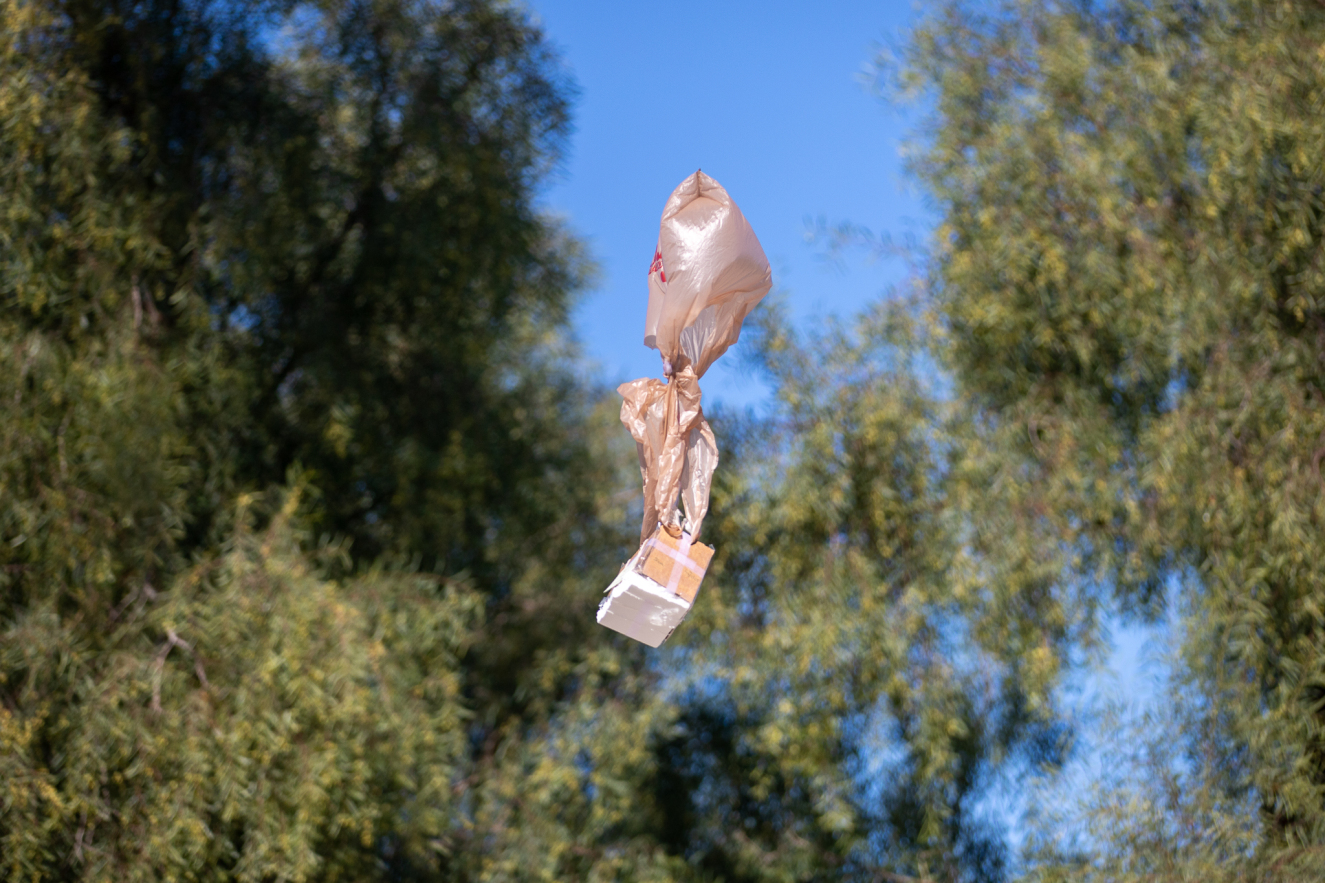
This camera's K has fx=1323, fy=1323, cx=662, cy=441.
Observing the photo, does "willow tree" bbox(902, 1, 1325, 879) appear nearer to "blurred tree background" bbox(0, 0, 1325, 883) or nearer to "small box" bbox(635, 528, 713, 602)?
"blurred tree background" bbox(0, 0, 1325, 883)

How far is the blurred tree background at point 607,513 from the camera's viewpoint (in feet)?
20.2

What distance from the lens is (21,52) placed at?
6957mm

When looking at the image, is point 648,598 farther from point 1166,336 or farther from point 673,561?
point 1166,336

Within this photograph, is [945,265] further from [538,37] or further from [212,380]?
[212,380]

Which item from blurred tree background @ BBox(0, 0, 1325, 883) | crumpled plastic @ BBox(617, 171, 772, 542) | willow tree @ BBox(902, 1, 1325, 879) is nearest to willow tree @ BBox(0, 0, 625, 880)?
blurred tree background @ BBox(0, 0, 1325, 883)

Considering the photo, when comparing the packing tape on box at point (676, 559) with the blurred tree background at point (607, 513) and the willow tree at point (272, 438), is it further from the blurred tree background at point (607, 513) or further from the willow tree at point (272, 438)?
the willow tree at point (272, 438)

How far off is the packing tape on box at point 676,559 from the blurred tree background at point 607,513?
3581mm

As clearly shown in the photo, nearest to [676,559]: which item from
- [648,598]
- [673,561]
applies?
[673,561]

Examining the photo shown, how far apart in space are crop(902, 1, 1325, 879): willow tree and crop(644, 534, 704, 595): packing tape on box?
143 inches

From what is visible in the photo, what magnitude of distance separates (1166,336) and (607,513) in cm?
422

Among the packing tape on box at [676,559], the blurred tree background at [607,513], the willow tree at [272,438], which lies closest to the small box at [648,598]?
the packing tape on box at [676,559]

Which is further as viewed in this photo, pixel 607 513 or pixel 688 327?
pixel 607 513

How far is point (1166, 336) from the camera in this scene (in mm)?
6652

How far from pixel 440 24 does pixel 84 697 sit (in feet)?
16.0
